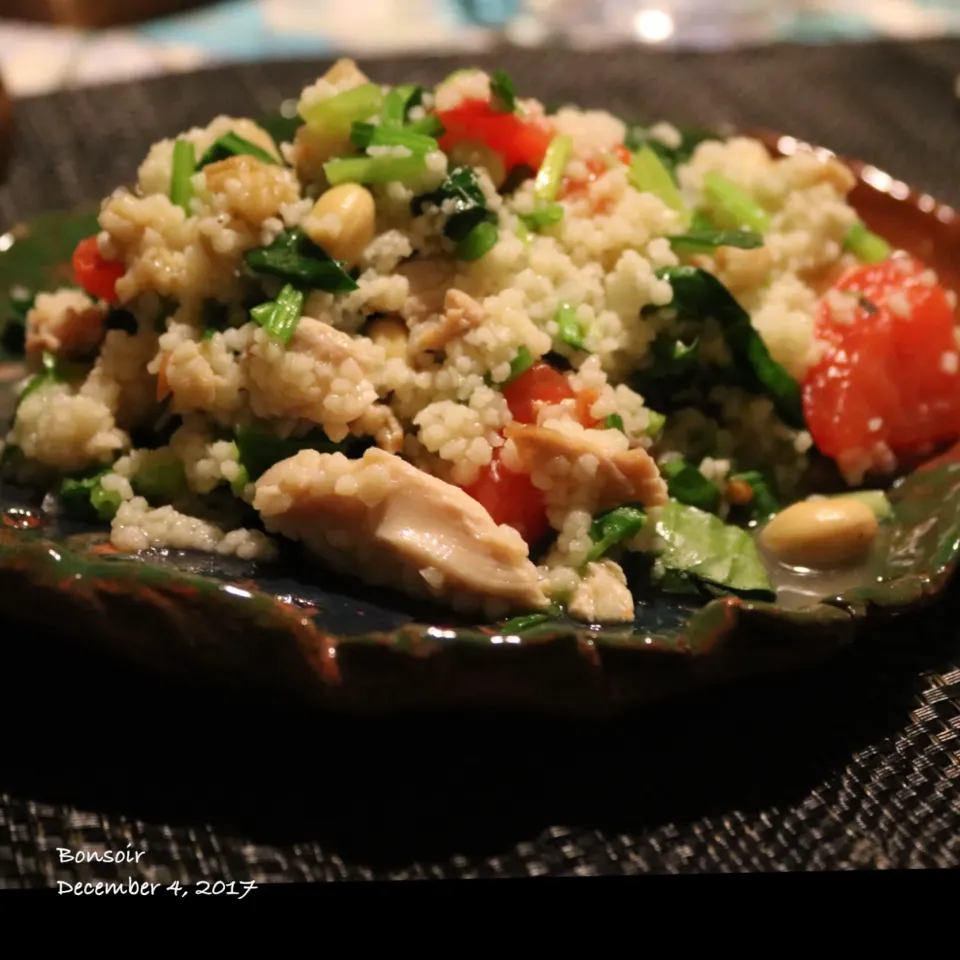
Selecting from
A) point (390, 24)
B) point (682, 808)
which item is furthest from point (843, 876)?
point (390, 24)

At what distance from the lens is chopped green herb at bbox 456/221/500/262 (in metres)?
2.03

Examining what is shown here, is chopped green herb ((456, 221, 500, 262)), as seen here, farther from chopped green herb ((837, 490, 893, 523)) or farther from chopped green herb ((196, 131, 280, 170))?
chopped green herb ((837, 490, 893, 523))

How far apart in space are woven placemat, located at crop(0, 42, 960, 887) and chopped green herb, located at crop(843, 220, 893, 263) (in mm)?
920

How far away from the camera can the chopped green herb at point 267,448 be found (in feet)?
6.34

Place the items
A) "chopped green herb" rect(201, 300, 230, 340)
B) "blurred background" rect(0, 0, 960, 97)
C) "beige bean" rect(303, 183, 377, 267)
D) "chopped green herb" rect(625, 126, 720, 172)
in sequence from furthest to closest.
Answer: "blurred background" rect(0, 0, 960, 97)
"chopped green herb" rect(625, 126, 720, 172)
"chopped green herb" rect(201, 300, 230, 340)
"beige bean" rect(303, 183, 377, 267)

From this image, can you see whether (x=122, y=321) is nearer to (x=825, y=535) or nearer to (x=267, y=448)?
(x=267, y=448)

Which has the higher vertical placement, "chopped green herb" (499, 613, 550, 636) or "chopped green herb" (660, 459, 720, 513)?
"chopped green herb" (660, 459, 720, 513)

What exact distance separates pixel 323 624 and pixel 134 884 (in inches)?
20.0

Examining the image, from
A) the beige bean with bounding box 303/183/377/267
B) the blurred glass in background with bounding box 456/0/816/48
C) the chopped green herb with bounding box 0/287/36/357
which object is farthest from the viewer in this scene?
the blurred glass in background with bounding box 456/0/816/48

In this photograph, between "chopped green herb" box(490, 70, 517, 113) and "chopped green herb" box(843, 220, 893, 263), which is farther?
"chopped green herb" box(843, 220, 893, 263)

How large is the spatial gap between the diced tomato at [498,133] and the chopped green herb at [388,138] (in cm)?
9

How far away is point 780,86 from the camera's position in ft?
14.2

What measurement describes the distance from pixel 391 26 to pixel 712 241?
3.61 metres

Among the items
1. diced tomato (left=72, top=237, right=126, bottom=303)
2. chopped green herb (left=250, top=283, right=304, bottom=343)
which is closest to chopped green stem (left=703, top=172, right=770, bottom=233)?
chopped green herb (left=250, top=283, right=304, bottom=343)
